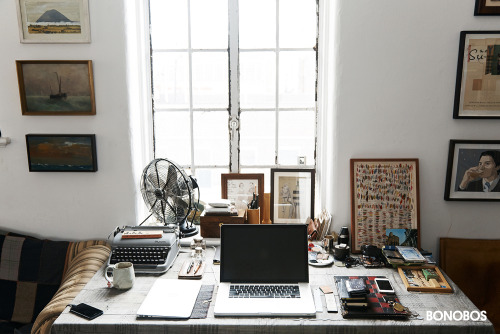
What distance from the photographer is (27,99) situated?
2.79 m

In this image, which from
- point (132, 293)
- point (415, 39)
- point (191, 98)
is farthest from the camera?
point (191, 98)

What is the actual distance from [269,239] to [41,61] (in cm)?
190

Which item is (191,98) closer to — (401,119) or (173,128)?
(173,128)

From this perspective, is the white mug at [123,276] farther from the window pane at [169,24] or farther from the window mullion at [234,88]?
the window pane at [169,24]

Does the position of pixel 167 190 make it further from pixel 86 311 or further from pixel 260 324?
pixel 260 324

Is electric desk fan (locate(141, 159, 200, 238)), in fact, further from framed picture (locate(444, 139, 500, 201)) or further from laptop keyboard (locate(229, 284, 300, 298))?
framed picture (locate(444, 139, 500, 201))

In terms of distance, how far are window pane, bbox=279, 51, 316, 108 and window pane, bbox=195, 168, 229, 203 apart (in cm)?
71

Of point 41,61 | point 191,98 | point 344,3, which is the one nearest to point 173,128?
point 191,98

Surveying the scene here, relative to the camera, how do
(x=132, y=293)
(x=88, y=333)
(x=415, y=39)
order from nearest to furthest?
(x=88, y=333), (x=132, y=293), (x=415, y=39)

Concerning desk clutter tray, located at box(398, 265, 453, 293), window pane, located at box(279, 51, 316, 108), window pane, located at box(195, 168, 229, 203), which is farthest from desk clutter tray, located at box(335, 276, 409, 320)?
window pane, located at box(279, 51, 316, 108)

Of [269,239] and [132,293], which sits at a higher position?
[269,239]

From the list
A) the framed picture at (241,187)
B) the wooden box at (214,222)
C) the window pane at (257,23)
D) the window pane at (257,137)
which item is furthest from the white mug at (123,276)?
the window pane at (257,23)

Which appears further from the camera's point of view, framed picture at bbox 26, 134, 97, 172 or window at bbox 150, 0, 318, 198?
window at bbox 150, 0, 318, 198

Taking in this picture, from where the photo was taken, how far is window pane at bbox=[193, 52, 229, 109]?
3025mm
